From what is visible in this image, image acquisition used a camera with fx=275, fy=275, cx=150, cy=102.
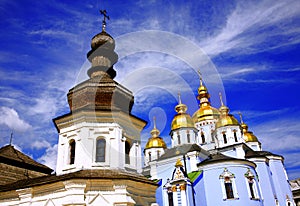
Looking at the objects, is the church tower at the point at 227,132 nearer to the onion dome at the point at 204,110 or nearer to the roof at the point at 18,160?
the onion dome at the point at 204,110

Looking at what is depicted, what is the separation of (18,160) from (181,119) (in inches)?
881

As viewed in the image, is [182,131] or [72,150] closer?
[72,150]

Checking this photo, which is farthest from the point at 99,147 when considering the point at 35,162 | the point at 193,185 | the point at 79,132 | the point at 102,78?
the point at 193,185

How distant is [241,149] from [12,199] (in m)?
26.4

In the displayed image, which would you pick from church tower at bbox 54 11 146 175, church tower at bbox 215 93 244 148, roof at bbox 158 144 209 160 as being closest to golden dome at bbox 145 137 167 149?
church tower at bbox 215 93 244 148

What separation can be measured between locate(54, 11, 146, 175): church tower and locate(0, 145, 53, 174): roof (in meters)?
5.49

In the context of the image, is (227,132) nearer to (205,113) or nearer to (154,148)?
(205,113)

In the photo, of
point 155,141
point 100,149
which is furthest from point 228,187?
point 155,141

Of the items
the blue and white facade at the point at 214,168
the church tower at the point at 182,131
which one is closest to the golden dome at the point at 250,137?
the blue and white facade at the point at 214,168

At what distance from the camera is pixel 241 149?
105ft

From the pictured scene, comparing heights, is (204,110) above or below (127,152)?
above

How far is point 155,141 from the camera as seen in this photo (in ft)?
136

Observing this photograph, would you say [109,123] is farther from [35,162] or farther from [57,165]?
[35,162]

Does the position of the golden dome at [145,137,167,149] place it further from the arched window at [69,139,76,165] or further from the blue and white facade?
the arched window at [69,139,76,165]
